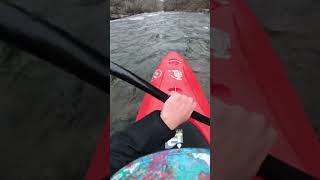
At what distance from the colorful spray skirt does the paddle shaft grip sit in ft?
1.25

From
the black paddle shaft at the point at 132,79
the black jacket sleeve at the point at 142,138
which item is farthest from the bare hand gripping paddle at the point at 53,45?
the black jacket sleeve at the point at 142,138

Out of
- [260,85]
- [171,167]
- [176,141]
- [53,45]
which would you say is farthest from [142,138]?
[53,45]

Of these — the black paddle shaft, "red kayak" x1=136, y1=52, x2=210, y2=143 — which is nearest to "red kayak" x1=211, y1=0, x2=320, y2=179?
the black paddle shaft

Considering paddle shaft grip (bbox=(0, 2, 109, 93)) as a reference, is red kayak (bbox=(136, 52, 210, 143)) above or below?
below

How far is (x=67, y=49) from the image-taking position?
13.8 inches

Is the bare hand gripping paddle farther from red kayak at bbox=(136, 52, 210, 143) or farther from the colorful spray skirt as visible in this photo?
red kayak at bbox=(136, 52, 210, 143)

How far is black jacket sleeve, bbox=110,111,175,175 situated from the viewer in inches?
42.2

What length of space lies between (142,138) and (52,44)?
798 mm

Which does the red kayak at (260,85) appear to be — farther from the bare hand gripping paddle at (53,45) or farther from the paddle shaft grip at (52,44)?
the paddle shaft grip at (52,44)

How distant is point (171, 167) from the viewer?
2.44 feet

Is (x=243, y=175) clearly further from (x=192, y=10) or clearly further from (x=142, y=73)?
(x=192, y=10)

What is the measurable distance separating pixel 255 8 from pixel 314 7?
10 cm

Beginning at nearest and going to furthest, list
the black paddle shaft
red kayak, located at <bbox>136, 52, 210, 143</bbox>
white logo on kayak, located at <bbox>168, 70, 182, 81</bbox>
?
the black paddle shaft, red kayak, located at <bbox>136, 52, 210, 143</bbox>, white logo on kayak, located at <bbox>168, 70, 182, 81</bbox>

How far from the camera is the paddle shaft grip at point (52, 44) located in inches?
12.8
